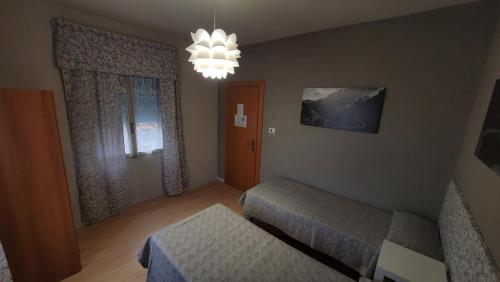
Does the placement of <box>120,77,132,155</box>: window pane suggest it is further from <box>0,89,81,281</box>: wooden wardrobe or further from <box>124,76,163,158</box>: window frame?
<box>0,89,81,281</box>: wooden wardrobe

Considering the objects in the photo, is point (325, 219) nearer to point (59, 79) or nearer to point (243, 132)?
point (243, 132)

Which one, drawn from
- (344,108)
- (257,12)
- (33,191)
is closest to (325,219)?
(344,108)

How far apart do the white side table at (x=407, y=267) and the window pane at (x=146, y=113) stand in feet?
9.94

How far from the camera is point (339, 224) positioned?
195 centimetres

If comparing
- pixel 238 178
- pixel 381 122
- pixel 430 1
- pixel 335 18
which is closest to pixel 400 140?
pixel 381 122

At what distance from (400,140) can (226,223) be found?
197cm

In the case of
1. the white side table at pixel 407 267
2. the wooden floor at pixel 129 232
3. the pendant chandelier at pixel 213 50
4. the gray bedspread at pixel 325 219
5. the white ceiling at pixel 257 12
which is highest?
the white ceiling at pixel 257 12

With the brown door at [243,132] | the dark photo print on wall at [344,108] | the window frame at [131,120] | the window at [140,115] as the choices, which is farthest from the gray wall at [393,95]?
the window frame at [131,120]

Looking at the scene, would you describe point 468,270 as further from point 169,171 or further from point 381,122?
point 169,171

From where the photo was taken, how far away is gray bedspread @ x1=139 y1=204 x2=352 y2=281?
130 cm

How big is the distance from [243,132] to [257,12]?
188 centimetres

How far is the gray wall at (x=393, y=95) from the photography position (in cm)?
172

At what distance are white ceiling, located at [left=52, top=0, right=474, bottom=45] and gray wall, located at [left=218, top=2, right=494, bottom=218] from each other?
18 centimetres

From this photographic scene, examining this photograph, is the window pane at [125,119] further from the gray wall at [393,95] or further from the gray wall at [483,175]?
the gray wall at [483,175]
